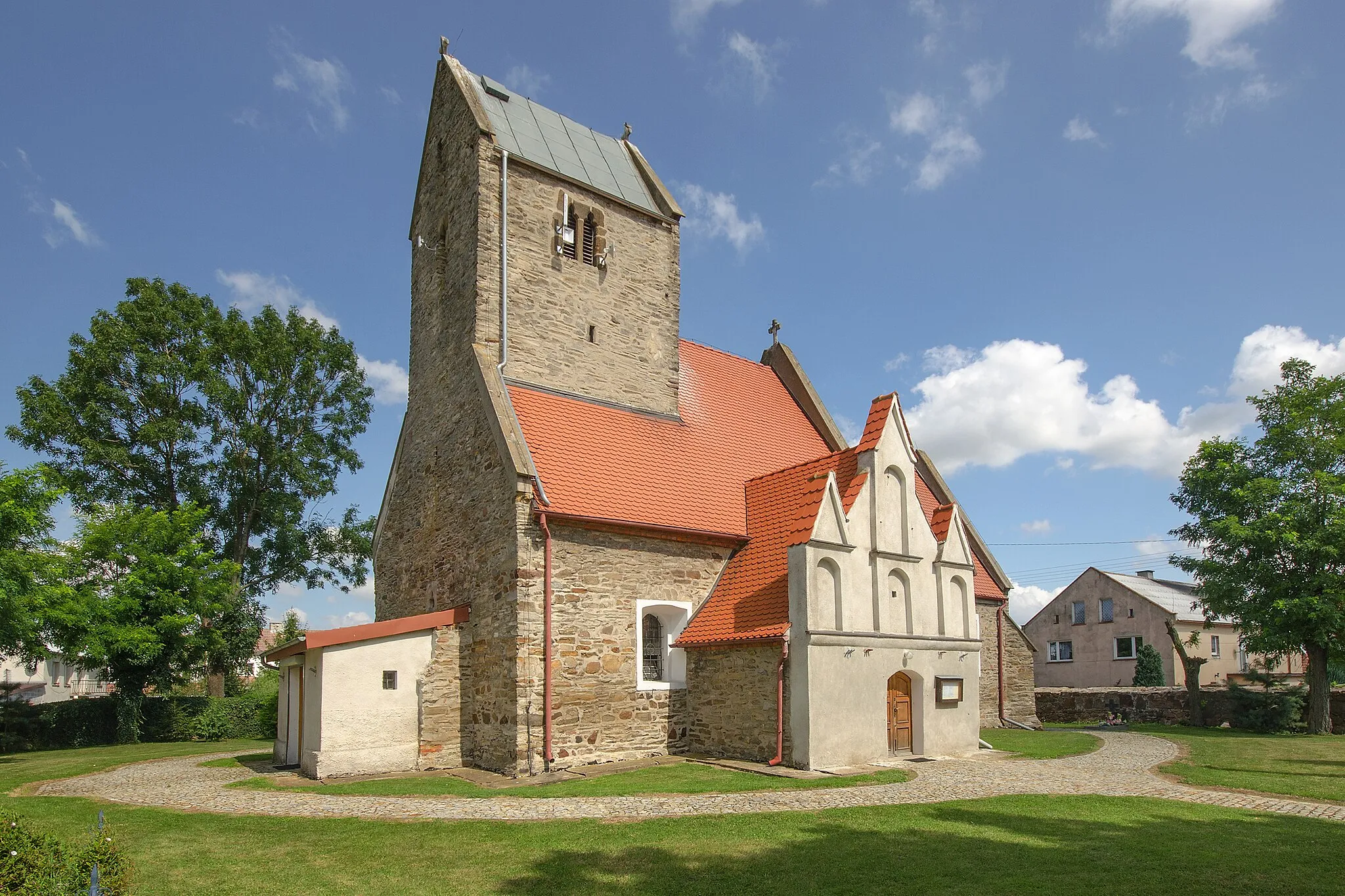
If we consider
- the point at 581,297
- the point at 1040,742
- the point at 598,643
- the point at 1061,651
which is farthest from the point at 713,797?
the point at 1061,651

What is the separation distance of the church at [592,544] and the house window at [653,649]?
0.17 ft

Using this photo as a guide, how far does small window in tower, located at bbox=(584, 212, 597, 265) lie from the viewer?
21062 mm

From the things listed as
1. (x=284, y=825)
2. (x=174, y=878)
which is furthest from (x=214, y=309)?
(x=174, y=878)

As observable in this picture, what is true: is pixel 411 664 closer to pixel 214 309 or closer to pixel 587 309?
pixel 587 309

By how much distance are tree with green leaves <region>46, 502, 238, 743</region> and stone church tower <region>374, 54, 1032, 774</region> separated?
8.19 m

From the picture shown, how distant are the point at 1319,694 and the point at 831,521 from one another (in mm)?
19360

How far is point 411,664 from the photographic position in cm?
1658

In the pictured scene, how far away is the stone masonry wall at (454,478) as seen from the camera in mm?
16266

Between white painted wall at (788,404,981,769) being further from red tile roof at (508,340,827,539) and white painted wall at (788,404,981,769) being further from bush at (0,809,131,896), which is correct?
bush at (0,809,131,896)

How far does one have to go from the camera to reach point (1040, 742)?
20.3 meters

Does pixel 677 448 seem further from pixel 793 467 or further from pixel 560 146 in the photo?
pixel 560 146

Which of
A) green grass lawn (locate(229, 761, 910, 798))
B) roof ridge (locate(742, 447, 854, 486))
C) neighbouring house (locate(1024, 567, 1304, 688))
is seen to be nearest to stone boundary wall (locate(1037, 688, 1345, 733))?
neighbouring house (locate(1024, 567, 1304, 688))

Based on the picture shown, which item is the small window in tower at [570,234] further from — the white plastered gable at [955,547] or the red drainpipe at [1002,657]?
the red drainpipe at [1002,657]

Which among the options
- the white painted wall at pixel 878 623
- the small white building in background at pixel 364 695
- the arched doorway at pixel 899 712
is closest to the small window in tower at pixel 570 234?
the white painted wall at pixel 878 623
